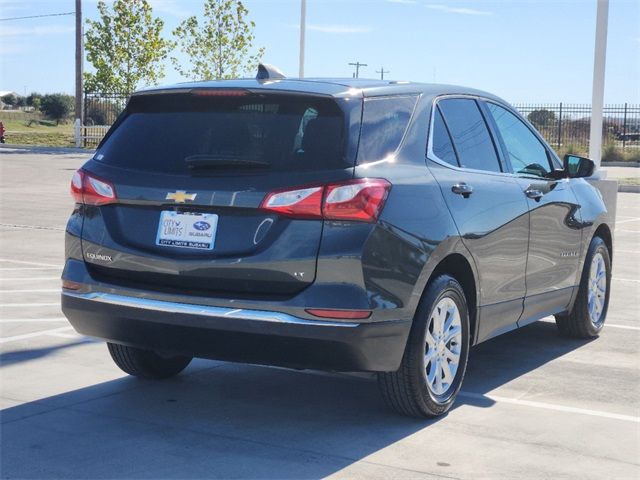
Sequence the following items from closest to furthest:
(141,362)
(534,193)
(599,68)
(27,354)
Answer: (141,362) → (534,193) → (27,354) → (599,68)

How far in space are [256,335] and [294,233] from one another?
0.50 meters

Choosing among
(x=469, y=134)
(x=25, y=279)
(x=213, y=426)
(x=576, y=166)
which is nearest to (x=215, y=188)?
(x=213, y=426)

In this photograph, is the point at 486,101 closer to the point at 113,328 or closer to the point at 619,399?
the point at 619,399

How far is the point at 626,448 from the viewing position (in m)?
5.22

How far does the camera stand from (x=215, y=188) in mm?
5090

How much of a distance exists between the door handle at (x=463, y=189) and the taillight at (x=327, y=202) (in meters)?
0.90

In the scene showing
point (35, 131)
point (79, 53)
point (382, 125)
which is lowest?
point (35, 131)

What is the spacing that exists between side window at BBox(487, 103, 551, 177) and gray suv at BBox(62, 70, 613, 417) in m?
0.74

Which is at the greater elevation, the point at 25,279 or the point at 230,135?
the point at 230,135

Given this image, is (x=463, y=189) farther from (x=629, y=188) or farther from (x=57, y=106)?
(x=57, y=106)

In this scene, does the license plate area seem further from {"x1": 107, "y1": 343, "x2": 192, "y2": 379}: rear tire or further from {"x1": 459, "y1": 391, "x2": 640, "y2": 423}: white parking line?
{"x1": 459, "y1": 391, "x2": 640, "y2": 423}: white parking line

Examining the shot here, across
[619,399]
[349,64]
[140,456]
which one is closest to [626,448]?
[619,399]

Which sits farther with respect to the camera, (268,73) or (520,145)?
(520,145)

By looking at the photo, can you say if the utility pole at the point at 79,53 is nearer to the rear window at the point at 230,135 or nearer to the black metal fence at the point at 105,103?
the black metal fence at the point at 105,103
